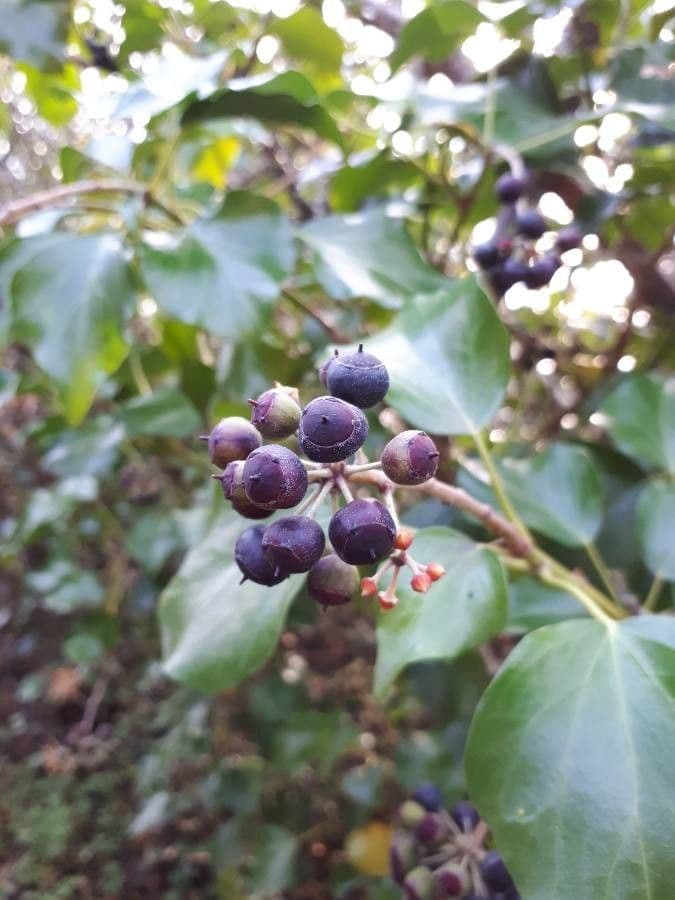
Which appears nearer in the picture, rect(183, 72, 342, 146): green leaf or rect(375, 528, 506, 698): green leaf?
rect(375, 528, 506, 698): green leaf

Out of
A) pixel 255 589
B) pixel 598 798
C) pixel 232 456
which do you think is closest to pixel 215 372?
pixel 255 589

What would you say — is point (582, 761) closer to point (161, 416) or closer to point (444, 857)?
point (444, 857)

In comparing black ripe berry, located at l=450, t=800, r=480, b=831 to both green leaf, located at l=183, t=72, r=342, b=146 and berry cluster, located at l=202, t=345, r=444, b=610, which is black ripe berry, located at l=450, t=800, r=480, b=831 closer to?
berry cluster, located at l=202, t=345, r=444, b=610

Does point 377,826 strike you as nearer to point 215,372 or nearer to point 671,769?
point 215,372

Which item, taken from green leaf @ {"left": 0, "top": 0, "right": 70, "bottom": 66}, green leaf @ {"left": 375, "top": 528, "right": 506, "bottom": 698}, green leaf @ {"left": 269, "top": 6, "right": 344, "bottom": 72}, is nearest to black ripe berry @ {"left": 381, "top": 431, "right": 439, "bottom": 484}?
green leaf @ {"left": 375, "top": 528, "right": 506, "bottom": 698}

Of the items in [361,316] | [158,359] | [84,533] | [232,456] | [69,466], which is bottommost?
[84,533]

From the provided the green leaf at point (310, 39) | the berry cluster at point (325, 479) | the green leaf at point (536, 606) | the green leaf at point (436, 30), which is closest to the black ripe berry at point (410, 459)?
the berry cluster at point (325, 479)

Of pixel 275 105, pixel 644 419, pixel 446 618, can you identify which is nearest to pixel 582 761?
pixel 446 618
